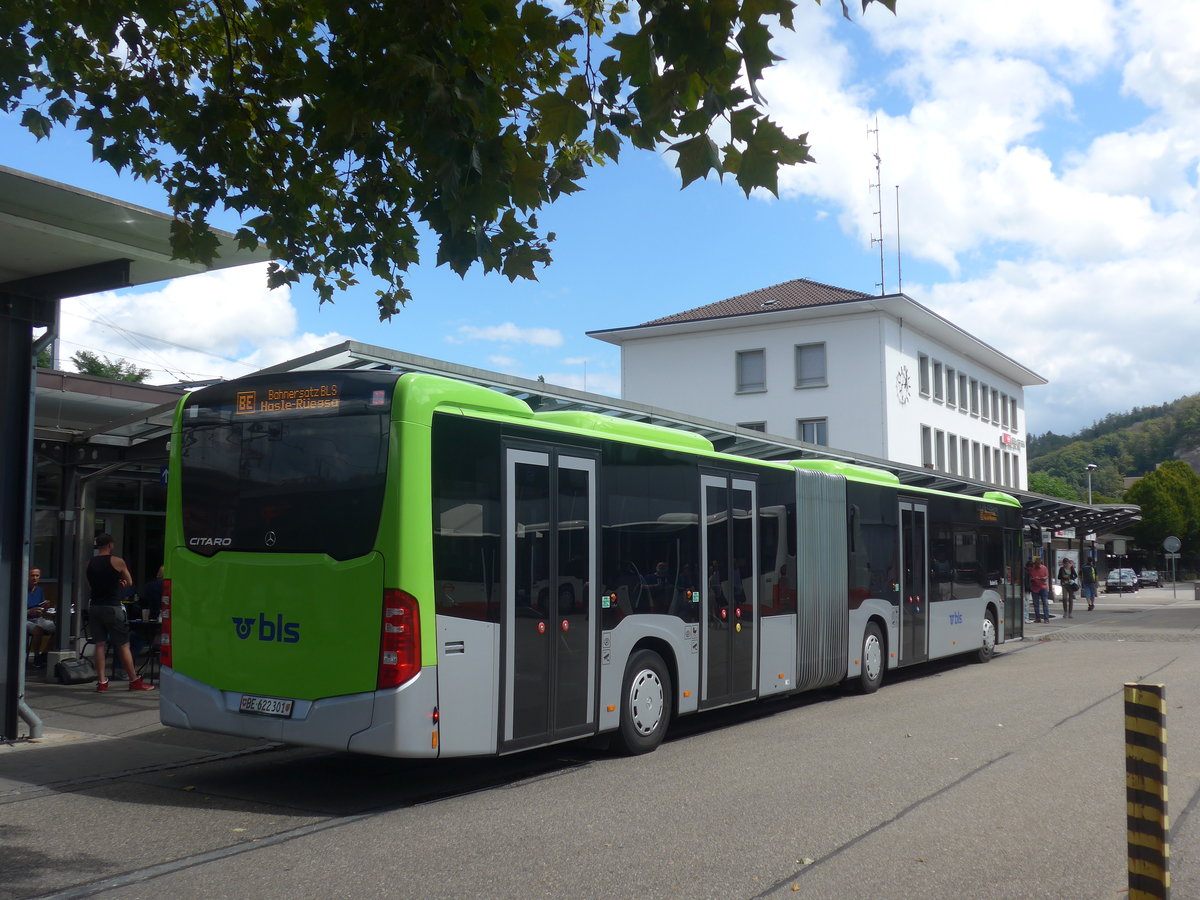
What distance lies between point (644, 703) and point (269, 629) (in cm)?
367

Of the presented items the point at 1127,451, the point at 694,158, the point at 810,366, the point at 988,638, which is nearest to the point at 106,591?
the point at 694,158

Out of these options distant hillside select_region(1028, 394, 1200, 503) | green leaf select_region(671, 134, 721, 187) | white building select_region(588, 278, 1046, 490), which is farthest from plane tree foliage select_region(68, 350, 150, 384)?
distant hillside select_region(1028, 394, 1200, 503)

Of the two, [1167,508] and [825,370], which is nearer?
[825,370]

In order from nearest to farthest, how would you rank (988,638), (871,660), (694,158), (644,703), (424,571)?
(694,158)
(424,571)
(644,703)
(871,660)
(988,638)

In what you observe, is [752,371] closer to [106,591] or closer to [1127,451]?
[106,591]

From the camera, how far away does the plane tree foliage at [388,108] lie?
5.51 m

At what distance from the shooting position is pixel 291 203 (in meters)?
8.47

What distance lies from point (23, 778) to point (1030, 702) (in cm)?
1094

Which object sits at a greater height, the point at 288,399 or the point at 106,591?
the point at 288,399

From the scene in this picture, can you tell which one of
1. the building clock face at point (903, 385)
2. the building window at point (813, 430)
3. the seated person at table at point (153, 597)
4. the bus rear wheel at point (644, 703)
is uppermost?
the building clock face at point (903, 385)

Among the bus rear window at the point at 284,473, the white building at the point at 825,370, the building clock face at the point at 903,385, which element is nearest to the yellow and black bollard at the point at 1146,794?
the bus rear window at the point at 284,473

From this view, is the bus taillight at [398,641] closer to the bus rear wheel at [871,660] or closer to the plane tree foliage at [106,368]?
the bus rear wheel at [871,660]

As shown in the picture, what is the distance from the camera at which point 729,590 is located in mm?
12000

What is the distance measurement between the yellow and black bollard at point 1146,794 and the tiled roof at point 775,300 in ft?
146
